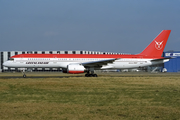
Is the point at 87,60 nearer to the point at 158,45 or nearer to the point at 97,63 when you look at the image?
the point at 97,63

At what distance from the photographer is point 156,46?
139 ft

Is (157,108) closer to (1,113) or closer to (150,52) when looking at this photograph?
(1,113)

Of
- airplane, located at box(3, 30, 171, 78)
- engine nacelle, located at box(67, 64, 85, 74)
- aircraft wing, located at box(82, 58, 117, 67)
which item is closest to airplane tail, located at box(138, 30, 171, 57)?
airplane, located at box(3, 30, 171, 78)

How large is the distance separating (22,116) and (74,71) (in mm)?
25518

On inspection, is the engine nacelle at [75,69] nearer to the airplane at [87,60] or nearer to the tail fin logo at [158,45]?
the airplane at [87,60]

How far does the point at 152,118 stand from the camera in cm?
934

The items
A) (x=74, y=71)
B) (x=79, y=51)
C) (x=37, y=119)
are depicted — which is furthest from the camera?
(x=79, y=51)

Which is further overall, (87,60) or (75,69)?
(87,60)

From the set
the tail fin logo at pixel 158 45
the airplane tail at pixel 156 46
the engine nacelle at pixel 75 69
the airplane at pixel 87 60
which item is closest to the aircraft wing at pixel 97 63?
the airplane at pixel 87 60

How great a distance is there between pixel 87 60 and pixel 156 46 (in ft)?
41.7

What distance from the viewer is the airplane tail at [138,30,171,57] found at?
4222 centimetres

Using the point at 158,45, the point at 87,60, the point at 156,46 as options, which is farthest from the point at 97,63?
the point at 158,45

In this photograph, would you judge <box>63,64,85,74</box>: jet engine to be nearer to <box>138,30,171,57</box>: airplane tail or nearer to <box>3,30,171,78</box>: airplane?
<box>3,30,171,78</box>: airplane

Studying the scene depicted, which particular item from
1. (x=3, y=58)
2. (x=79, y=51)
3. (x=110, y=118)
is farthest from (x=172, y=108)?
(x=3, y=58)
